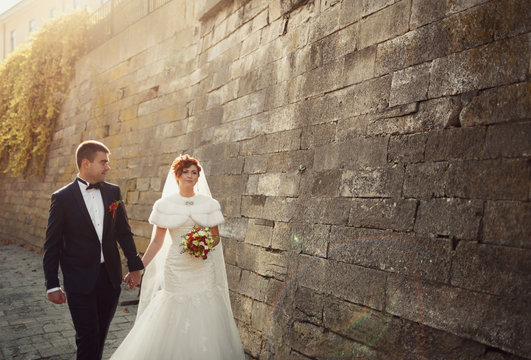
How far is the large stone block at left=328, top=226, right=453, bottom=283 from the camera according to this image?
2832 millimetres

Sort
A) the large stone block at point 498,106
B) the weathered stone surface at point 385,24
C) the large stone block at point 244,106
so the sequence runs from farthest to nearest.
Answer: the large stone block at point 244,106, the weathered stone surface at point 385,24, the large stone block at point 498,106

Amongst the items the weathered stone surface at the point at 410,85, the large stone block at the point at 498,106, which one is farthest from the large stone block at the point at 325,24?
the large stone block at the point at 498,106

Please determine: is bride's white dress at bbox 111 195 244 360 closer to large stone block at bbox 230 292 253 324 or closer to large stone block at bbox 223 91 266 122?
large stone block at bbox 230 292 253 324

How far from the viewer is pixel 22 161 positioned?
13.8 meters

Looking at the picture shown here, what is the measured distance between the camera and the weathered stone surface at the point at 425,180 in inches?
114

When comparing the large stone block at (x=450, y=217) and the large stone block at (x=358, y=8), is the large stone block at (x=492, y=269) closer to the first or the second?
the large stone block at (x=450, y=217)

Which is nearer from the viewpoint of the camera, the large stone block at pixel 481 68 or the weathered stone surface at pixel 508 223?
the weathered stone surface at pixel 508 223

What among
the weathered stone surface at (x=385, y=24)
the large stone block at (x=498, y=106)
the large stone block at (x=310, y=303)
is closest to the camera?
the large stone block at (x=498, y=106)

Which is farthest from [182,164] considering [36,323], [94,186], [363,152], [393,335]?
[36,323]

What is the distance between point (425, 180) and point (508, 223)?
634 mm

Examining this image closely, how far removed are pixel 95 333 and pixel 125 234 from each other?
0.86 m

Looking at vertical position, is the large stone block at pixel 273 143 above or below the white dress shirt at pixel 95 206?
above

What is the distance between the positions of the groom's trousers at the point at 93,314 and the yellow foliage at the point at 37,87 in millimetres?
10055

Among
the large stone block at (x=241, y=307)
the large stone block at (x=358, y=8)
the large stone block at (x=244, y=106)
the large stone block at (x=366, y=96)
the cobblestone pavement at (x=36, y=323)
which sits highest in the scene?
the large stone block at (x=358, y=8)
